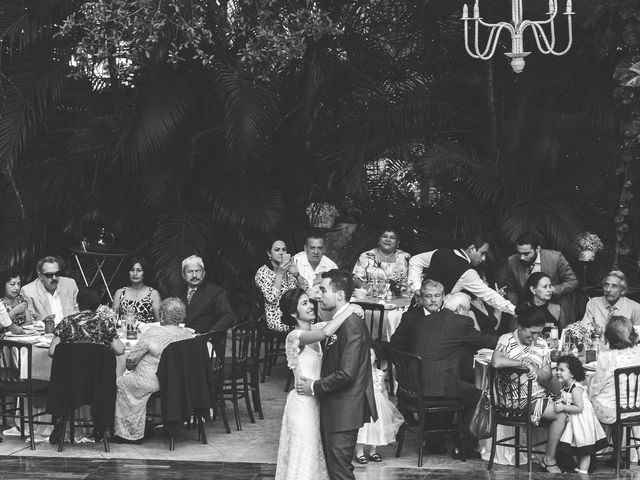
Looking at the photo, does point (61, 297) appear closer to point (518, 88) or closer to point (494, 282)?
point (494, 282)

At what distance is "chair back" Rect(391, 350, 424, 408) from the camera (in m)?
8.35

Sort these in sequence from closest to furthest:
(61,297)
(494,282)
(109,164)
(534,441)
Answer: (534,441), (61,297), (494,282), (109,164)

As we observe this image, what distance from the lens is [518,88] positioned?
12312mm

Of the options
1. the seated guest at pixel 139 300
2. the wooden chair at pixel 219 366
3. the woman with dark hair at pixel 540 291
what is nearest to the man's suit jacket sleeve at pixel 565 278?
the woman with dark hair at pixel 540 291

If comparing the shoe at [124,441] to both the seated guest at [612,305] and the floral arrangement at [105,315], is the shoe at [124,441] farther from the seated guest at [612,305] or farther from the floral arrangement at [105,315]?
the seated guest at [612,305]

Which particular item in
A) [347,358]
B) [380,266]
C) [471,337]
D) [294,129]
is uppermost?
[294,129]

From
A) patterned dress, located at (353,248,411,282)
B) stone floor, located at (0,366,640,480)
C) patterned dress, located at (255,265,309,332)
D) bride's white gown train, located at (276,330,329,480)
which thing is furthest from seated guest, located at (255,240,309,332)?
bride's white gown train, located at (276,330,329,480)

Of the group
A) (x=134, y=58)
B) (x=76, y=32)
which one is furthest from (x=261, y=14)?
(x=76, y=32)

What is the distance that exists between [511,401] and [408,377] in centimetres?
74

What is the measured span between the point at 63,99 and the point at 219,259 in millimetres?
2300

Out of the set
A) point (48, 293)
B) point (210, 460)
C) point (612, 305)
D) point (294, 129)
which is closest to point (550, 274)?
point (612, 305)

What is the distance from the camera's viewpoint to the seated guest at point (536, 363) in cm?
807

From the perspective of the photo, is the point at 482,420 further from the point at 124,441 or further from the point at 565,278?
the point at 565,278

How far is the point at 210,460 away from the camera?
852 cm
